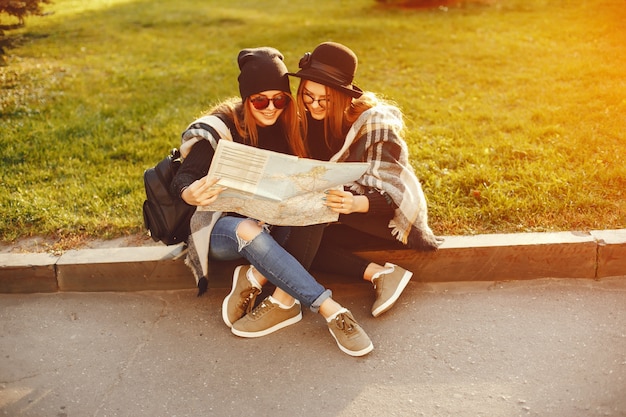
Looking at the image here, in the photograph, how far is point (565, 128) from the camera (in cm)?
557

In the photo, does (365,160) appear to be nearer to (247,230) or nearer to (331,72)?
(331,72)

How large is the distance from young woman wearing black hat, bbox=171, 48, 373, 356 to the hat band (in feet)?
0.60

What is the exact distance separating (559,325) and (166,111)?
460 centimetres

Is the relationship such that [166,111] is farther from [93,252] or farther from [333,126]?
[333,126]

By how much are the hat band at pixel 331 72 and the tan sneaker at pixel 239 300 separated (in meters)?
1.20

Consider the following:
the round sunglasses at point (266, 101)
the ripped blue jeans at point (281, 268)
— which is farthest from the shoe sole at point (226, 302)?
the round sunglasses at point (266, 101)

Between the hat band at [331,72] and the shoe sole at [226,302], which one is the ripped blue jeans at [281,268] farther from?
the hat band at [331,72]

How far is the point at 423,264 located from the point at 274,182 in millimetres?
1118

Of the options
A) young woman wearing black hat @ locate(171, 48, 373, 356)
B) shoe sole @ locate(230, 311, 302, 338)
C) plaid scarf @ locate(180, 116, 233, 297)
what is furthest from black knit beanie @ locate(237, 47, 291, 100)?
shoe sole @ locate(230, 311, 302, 338)

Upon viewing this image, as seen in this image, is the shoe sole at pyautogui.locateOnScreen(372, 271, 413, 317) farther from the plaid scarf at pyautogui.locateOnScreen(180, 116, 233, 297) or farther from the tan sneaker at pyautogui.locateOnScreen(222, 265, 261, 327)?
the plaid scarf at pyautogui.locateOnScreen(180, 116, 233, 297)

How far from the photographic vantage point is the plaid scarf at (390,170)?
141 inches

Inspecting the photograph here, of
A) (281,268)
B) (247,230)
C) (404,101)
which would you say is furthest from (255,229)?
(404,101)

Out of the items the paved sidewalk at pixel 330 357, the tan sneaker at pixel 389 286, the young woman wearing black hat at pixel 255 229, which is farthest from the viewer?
the tan sneaker at pixel 389 286

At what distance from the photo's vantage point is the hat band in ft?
11.6
